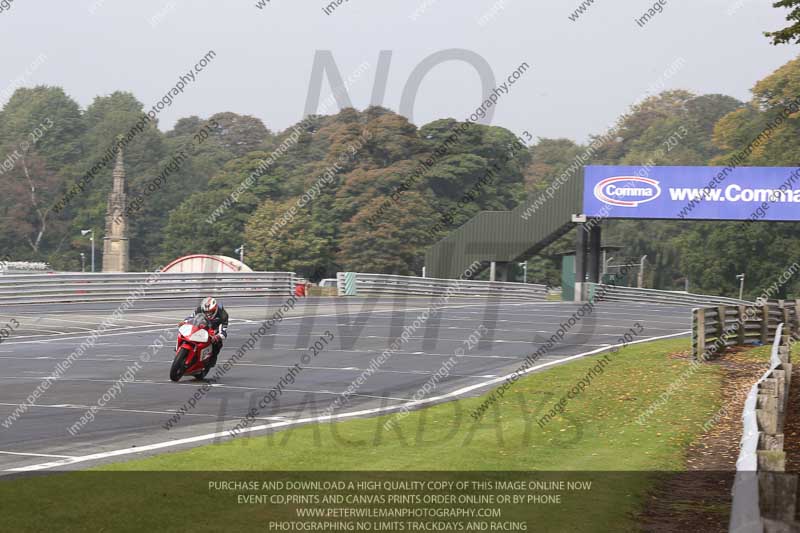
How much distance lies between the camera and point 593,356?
85.6 ft

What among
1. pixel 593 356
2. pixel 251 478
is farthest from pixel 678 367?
pixel 251 478

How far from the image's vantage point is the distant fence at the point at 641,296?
198 ft

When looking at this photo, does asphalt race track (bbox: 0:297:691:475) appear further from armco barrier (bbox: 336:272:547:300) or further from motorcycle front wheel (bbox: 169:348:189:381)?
armco barrier (bbox: 336:272:547:300)

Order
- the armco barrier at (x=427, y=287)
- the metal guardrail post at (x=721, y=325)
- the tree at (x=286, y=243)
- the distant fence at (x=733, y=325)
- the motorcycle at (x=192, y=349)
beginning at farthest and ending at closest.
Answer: the tree at (x=286, y=243) → the armco barrier at (x=427, y=287) → the metal guardrail post at (x=721, y=325) → the distant fence at (x=733, y=325) → the motorcycle at (x=192, y=349)

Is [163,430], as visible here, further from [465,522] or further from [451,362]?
[451,362]

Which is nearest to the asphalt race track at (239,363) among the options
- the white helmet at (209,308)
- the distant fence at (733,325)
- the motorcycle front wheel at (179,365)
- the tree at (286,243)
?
the motorcycle front wheel at (179,365)

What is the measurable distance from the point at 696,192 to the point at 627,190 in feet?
11.3

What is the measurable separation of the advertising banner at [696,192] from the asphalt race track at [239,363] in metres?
10.7

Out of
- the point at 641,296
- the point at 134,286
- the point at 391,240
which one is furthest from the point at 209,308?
the point at 391,240

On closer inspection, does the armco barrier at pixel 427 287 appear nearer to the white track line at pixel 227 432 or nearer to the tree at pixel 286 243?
the tree at pixel 286 243

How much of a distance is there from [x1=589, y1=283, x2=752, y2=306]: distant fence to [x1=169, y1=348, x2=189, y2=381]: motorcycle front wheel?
42.1 meters

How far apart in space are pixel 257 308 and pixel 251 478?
31.0 meters

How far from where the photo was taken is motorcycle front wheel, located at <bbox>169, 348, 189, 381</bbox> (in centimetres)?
1881

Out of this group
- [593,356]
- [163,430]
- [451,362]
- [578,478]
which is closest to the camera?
[578,478]
